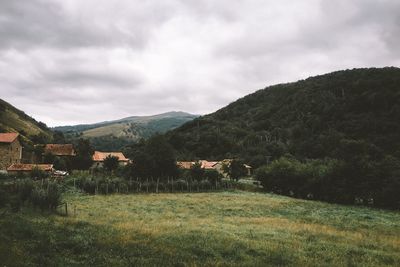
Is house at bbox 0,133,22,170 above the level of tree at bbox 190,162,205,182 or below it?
above

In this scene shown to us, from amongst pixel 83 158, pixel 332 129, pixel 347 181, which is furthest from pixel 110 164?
pixel 332 129

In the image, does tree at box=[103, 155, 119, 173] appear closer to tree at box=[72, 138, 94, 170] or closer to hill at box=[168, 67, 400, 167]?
tree at box=[72, 138, 94, 170]

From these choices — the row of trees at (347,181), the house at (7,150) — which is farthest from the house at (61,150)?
the row of trees at (347,181)

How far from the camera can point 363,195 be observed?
6850 centimetres

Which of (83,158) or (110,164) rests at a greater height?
(83,158)

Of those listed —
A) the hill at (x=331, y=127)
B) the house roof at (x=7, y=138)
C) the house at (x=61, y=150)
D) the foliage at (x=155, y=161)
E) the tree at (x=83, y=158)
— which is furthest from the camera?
the hill at (x=331, y=127)

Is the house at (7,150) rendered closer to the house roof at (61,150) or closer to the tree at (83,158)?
the tree at (83,158)

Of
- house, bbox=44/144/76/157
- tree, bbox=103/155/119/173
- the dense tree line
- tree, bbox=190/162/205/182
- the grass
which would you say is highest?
the dense tree line

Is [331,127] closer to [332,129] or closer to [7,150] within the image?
[332,129]

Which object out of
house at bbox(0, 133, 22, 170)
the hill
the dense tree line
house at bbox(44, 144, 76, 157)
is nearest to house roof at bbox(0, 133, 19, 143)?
house at bbox(0, 133, 22, 170)

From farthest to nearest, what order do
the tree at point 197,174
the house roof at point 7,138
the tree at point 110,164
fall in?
the tree at point 110,164
the house roof at point 7,138
the tree at point 197,174

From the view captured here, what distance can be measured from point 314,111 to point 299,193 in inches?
4223

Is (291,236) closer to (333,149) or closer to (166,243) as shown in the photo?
(166,243)

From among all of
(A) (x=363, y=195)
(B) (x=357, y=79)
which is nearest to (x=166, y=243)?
(A) (x=363, y=195)
